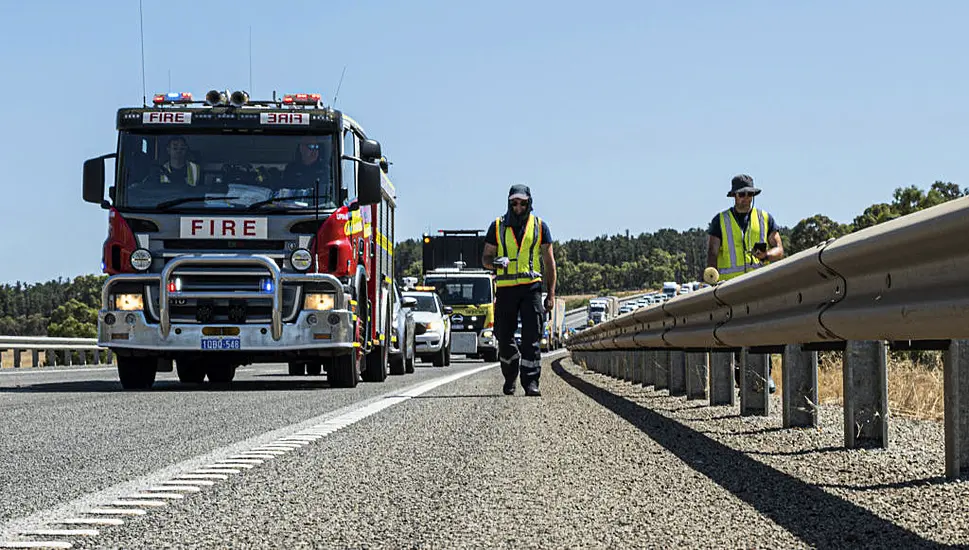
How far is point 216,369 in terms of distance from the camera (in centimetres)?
1748

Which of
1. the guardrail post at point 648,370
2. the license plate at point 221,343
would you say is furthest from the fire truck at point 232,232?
the guardrail post at point 648,370

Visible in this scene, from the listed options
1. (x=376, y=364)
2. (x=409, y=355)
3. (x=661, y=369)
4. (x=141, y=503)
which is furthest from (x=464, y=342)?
(x=141, y=503)

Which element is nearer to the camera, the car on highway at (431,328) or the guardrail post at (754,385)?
the guardrail post at (754,385)

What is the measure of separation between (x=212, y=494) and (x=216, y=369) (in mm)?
12984

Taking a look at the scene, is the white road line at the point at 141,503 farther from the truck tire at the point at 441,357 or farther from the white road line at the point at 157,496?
the truck tire at the point at 441,357

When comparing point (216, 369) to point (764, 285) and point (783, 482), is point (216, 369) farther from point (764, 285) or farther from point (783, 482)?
point (783, 482)

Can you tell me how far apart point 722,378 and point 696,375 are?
99 centimetres

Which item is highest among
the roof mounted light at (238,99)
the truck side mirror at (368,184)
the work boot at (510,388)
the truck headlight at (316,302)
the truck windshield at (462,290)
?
the roof mounted light at (238,99)

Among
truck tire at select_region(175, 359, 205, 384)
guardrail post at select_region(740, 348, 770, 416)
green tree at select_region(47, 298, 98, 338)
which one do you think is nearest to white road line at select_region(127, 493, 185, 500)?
guardrail post at select_region(740, 348, 770, 416)

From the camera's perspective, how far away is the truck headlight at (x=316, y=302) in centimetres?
1331

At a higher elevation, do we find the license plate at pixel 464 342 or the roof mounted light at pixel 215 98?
the roof mounted light at pixel 215 98

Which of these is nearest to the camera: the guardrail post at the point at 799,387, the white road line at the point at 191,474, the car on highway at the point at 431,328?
the white road line at the point at 191,474

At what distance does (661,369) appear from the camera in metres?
12.7

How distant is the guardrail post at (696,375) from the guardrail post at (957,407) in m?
5.39
